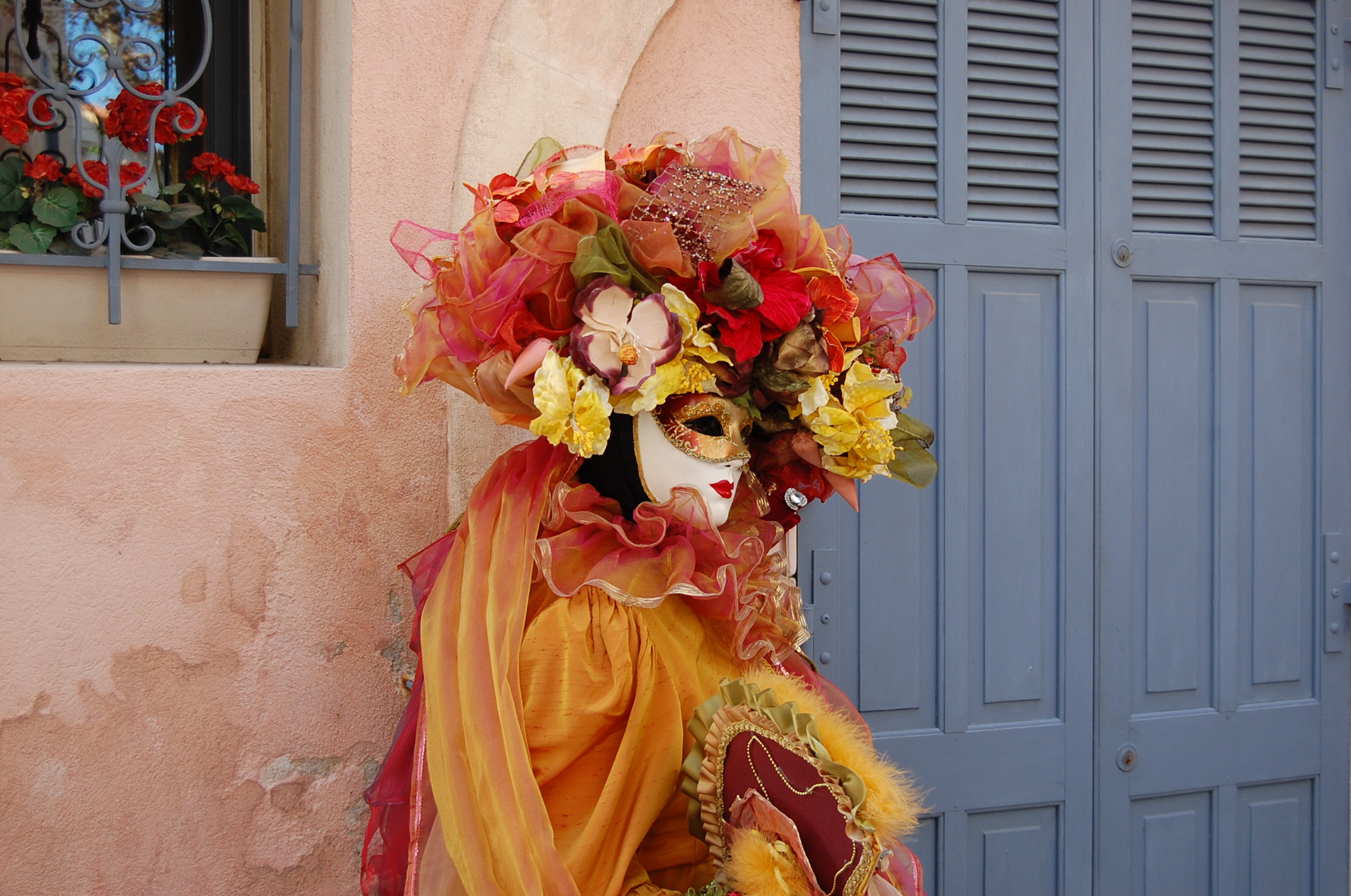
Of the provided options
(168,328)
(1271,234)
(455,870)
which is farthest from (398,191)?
(1271,234)

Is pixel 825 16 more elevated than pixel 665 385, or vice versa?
pixel 825 16

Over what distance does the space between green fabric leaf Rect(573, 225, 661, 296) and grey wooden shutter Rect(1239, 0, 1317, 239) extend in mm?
1905

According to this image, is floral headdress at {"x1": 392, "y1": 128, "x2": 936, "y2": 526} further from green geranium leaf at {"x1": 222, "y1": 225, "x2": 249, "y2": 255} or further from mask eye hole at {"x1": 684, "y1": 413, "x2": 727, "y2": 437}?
green geranium leaf at {"x1": 222, "y1": 225, "x2": 249, "y2": 255}

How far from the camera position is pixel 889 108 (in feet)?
7.64

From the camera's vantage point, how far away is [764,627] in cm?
161

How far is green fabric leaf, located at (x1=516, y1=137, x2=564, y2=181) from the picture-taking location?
175 centimetres

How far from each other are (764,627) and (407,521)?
79 cm

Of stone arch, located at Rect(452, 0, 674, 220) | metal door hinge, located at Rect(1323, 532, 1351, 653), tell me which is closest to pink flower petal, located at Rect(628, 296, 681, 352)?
stone arch, located at Rect(452, 0, 674, 220)

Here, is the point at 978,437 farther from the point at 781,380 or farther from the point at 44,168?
the point at 44,168

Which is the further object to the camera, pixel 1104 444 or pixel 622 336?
pixel 1104 444

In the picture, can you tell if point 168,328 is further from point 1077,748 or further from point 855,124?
point 1077,748

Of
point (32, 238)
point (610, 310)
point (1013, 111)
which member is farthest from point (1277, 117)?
point (32, 238)

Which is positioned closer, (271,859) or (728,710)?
(728,710)

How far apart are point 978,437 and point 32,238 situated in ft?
6.65
